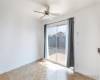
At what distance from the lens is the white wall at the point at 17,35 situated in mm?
3832

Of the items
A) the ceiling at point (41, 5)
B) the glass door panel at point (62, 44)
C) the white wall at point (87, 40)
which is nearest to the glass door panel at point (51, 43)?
the glass door panel at point (62, 44)

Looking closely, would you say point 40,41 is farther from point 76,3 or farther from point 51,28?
point 76,3

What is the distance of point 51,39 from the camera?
5.48 metres

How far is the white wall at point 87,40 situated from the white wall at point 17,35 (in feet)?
7.22

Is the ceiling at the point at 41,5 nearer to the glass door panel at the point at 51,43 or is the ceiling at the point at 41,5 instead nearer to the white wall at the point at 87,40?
the white wall at the point at 87,40

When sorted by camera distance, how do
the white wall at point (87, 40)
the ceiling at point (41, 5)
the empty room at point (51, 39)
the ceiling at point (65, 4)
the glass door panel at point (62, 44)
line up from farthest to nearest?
the glass door panel at point (62, 44), the ceiling at point (41, 5), the ceiling at point (65, 4), the empty room at point (51, 39), the white wall at point (87, 40)

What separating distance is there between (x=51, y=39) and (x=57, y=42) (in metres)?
0.50

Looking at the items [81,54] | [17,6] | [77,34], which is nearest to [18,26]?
[17,6]

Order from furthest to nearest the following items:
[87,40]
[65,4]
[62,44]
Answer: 1. [62,44]
2. [65,4]
3. [87,40]

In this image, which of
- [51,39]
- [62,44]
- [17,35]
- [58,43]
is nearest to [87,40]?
[62,44]

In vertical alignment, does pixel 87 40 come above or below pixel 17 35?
below

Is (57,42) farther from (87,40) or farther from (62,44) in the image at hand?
(87,40)

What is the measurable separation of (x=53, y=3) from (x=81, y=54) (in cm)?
268

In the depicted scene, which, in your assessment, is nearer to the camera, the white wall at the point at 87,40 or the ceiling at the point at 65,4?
the white wall at the point at 87,40
